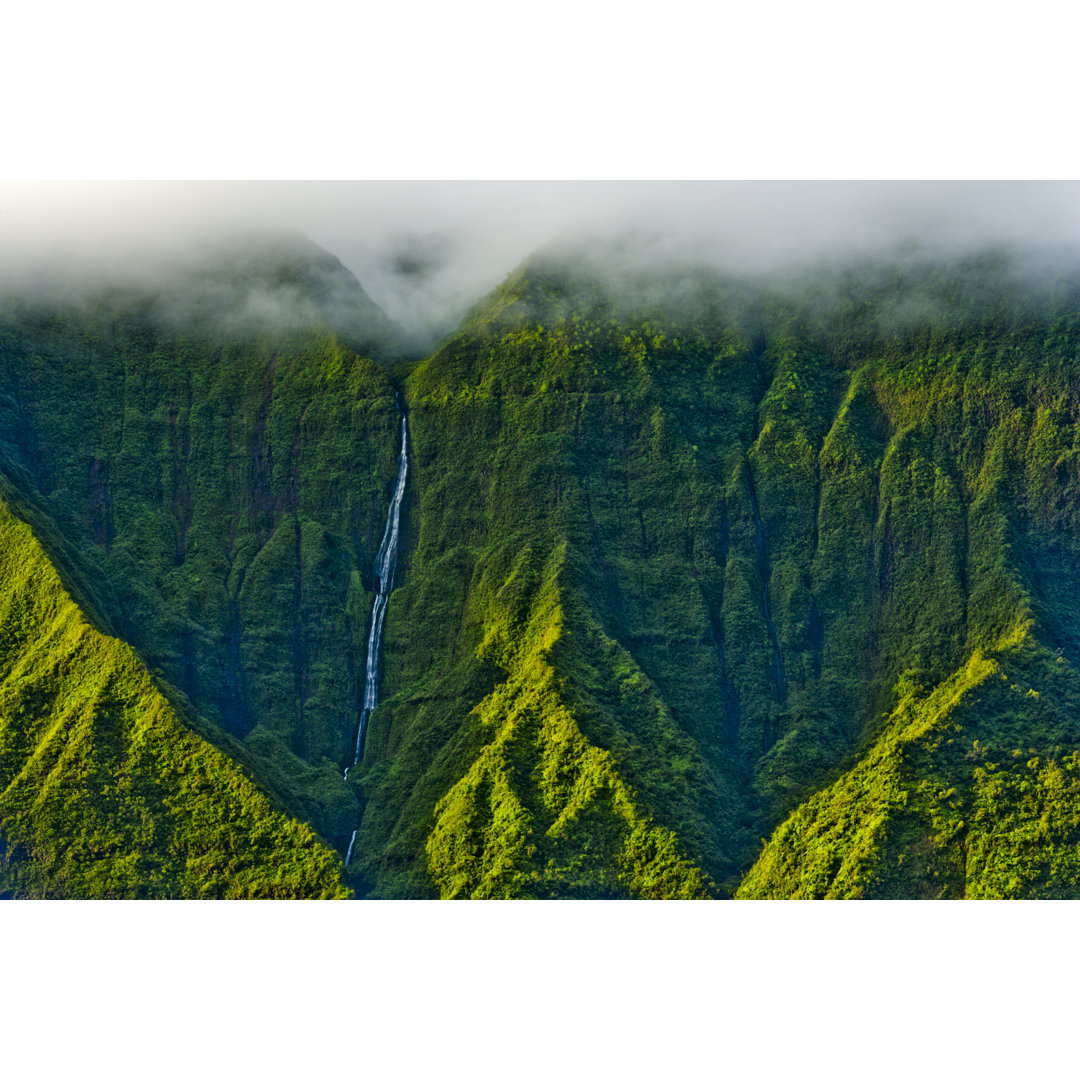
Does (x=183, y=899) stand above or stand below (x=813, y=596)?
below

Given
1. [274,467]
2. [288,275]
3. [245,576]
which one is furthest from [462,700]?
[288,275]

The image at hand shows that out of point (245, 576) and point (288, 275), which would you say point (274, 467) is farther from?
point (288, 275)

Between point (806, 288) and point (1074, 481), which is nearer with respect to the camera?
point (1074, 481)

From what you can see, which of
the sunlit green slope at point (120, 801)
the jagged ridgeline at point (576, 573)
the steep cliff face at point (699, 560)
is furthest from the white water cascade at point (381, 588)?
the sunlit green slope at point (120, 801)

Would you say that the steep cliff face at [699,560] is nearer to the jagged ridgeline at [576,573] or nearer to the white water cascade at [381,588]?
the jagged ridgeline at [576,573]

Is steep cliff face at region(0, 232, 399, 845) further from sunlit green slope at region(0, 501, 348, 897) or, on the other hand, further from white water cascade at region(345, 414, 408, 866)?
sunlit green slope at region(0, 501, 348, 897)

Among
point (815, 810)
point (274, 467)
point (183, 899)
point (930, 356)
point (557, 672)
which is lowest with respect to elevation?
point (183, 899)
